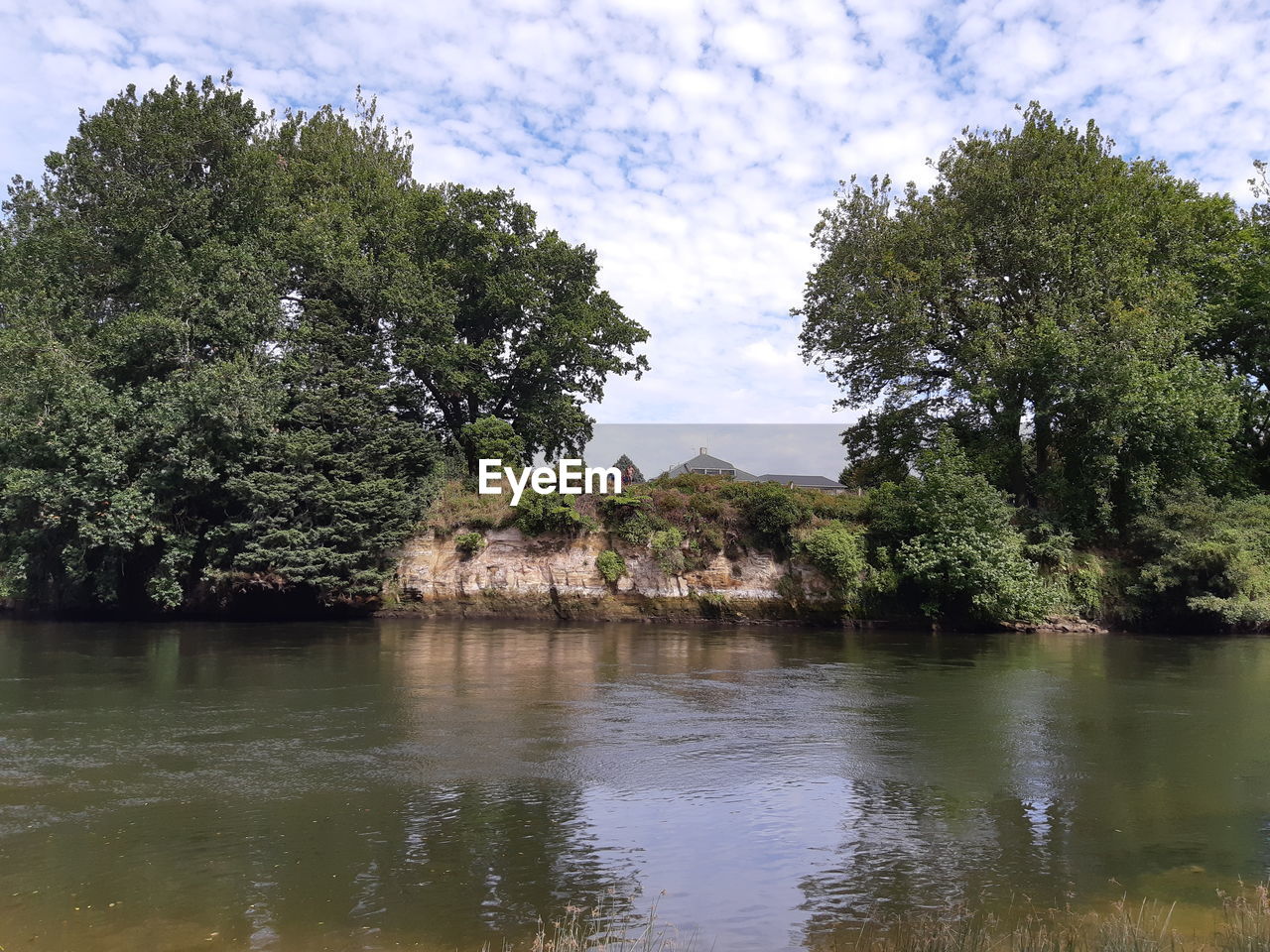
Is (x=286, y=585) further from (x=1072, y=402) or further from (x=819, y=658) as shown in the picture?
(x=1072, y=402)

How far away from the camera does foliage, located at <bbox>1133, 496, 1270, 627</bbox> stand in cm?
2452

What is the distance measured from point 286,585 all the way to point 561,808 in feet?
71.0

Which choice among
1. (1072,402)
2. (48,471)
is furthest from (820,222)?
(48,471)

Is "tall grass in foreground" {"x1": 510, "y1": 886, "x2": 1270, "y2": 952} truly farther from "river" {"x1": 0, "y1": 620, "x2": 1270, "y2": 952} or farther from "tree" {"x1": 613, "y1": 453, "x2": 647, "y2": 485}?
"tree" {"x1": 613, "y1": 453, "x2": 647, "y2": 485}

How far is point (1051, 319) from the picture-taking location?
27.3 m

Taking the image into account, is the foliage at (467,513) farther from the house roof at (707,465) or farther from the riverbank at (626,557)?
the house roof at (707,465)

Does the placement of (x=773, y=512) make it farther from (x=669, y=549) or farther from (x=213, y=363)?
(x=213, y=363)

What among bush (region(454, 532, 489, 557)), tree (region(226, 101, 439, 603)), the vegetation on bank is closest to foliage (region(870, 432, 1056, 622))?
the vegetation on bank

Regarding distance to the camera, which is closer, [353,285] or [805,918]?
[805,918]

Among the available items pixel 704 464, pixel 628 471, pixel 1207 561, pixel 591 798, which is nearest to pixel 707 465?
pixel 704 464

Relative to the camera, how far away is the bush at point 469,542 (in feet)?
96.9

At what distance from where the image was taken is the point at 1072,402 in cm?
2777

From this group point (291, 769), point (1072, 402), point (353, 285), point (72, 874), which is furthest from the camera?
point (353, 285)

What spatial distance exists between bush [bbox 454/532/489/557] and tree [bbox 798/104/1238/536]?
15211 millimetres
